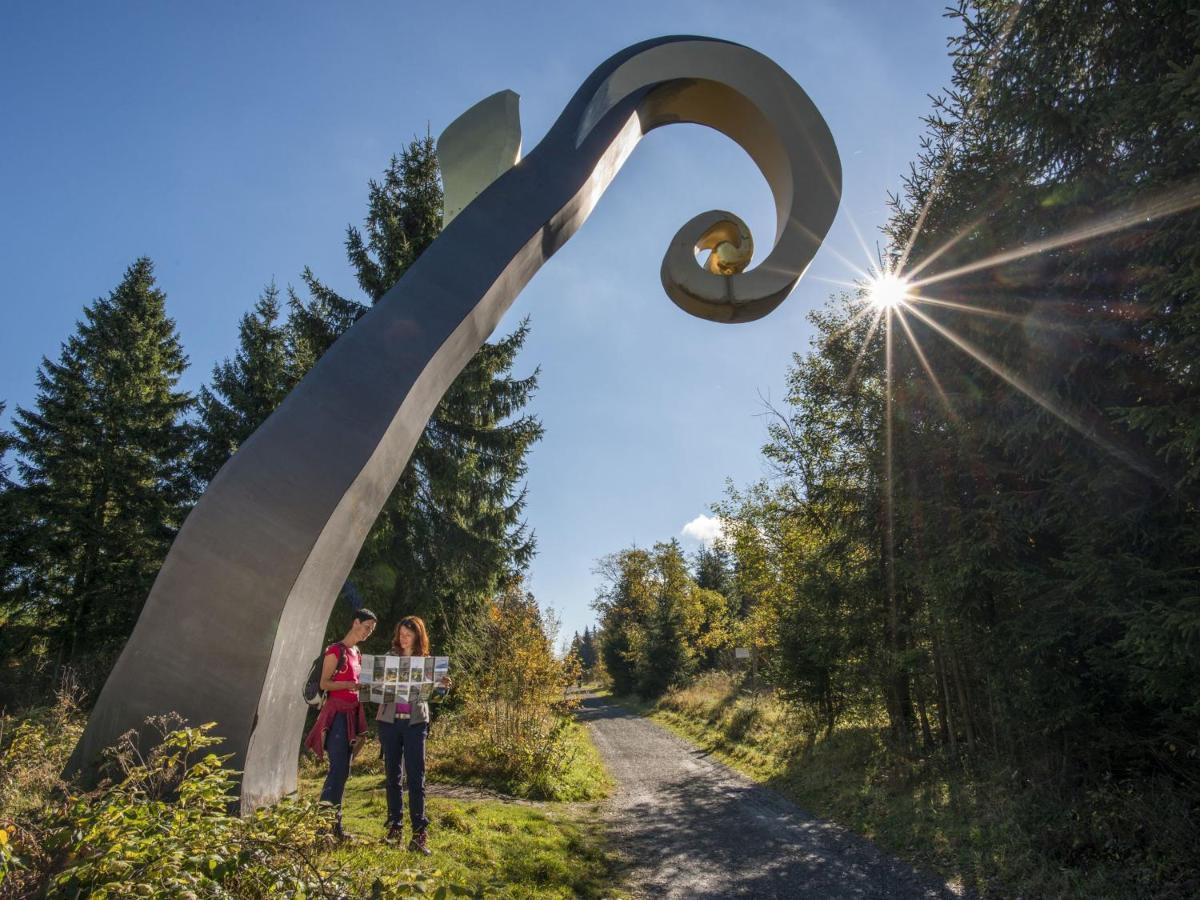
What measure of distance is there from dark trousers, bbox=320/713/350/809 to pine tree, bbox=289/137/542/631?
7.58 metres

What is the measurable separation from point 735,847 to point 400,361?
5048mm

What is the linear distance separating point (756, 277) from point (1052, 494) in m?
2.76

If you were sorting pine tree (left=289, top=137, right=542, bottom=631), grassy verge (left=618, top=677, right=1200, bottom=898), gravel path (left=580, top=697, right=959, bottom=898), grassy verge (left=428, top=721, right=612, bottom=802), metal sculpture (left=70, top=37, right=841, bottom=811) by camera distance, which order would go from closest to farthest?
metal sculpture (left=70, top=37, right=841, bottom=811), grassy verge (left=618, top=677, right=1200, bottom=898), gravel path (left=580, top=697, right=959, bottom=898), grassy verge (left=428, top=721, right=612, bottom=802), pine tree (left=289, top=137, right=542, bottom=631)

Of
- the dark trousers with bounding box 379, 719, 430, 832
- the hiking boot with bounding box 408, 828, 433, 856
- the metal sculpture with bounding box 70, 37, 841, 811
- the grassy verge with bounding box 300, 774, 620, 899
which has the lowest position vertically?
the grassy verge with bounding box 300, 774, 620, 899

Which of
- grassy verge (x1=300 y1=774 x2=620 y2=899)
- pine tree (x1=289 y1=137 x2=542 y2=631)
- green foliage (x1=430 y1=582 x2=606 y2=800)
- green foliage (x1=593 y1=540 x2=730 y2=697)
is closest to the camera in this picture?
grassy verge (x1=300 y1=774 x2=620 y2=899)

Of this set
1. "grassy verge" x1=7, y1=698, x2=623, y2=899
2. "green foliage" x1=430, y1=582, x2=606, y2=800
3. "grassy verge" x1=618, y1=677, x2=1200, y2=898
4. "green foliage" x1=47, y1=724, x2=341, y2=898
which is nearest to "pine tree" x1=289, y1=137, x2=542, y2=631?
"green foliage" x1=430, y1=582, x2=606, y2=800

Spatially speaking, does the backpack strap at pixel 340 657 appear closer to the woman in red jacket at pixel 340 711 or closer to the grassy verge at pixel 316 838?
the woman in red jacket at pixel 340 711

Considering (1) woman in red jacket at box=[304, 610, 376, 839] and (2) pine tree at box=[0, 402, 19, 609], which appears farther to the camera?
(2) pine tree at box=[0, 402, 19, 609]

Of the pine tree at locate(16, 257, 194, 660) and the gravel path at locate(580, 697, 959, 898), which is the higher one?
the pine tree at locate(16, 257, 194, 660)

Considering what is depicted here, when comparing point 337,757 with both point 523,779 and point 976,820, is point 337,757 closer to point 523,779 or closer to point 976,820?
point 523,779

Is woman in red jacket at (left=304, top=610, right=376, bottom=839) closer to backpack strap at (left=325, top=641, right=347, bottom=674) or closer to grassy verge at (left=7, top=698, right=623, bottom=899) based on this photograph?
backpack strap at (left=325, top=641, right=347, bottom=674)

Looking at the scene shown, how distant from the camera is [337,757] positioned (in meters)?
3.83

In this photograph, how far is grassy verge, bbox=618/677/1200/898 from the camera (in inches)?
166

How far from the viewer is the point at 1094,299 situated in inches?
179
